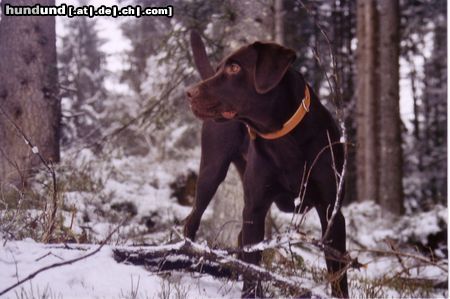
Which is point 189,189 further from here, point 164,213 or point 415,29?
point 415,29

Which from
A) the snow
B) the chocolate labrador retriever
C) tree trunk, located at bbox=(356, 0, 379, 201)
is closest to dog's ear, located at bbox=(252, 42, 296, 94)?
the chocolate labrador retriever

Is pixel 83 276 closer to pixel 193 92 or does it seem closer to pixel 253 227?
pixel 253 227

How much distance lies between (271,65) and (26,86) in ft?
10.1

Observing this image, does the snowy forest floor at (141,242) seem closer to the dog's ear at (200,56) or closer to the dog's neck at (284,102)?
the dog's neck at (284,102)

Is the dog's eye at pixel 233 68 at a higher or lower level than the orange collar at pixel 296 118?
higher

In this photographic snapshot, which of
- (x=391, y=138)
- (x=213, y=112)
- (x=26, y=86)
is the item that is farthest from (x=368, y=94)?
(x=213, y=112)

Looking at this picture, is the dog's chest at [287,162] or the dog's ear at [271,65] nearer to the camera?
the dog's ear at [271,65]

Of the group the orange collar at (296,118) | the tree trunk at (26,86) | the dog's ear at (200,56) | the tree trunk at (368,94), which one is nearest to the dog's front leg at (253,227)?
the orange collar at (296,118)

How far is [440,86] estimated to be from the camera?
12570mm

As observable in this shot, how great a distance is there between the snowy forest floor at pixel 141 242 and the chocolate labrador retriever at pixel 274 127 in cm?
25

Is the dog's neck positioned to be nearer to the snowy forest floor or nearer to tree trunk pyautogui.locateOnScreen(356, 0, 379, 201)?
the snowy forest floor

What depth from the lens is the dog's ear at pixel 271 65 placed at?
9.18 ft

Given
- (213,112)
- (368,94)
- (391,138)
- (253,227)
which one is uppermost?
(368,94)

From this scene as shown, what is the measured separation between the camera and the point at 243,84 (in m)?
2.92
